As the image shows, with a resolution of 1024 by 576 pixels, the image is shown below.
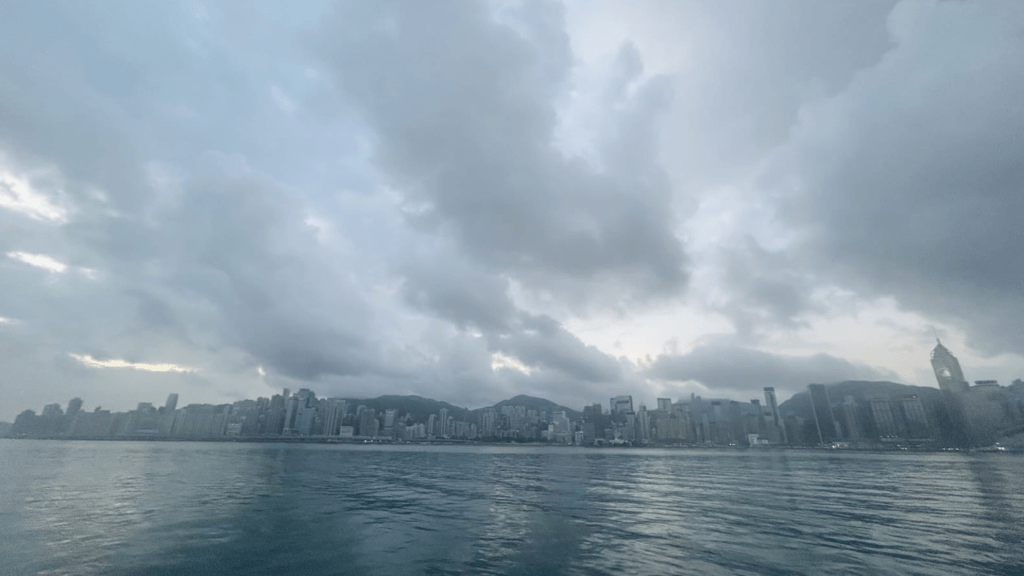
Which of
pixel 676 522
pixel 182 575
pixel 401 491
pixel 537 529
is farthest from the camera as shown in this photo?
pixel 401 491

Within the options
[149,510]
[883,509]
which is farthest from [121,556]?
[883,509]

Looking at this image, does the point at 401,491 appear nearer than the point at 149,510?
No

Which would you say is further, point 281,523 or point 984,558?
point 281,523

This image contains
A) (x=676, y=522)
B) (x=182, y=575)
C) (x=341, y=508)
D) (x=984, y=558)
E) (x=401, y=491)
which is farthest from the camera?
(x=401, y=491)

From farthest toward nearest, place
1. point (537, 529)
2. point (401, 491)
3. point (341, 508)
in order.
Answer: point (401, 491), point (341, 508), point (537, 529)

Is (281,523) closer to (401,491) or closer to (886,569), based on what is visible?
(401,491)

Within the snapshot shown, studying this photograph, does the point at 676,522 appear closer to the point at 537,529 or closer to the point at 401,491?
the point at 537,529

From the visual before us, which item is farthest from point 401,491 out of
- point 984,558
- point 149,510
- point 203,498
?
point 984,558

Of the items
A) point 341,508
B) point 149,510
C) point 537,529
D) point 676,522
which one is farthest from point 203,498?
→ point 676,522

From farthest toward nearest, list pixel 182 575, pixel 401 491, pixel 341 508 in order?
pixel 401 491, pixel 341 508, pixel 182 575
